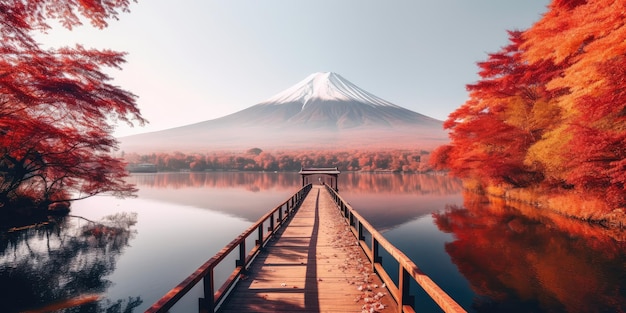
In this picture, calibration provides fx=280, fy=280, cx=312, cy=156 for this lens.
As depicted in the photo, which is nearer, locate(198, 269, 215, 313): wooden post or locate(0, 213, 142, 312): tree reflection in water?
locate(198, 269, 215, 313): wooden post

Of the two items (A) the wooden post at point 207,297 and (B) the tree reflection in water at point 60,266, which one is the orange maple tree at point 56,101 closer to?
(B) the tree reflection in water at point 60,266

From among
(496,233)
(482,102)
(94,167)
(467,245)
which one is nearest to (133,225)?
(94,167)

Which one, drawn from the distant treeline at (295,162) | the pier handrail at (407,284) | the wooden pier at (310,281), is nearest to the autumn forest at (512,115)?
the wooden pier at (310,281)

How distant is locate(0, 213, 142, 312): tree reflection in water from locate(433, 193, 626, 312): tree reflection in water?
43.1ft

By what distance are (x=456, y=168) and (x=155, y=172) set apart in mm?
99599

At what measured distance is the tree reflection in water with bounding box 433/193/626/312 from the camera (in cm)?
894

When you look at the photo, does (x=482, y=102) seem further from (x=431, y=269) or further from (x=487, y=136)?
(x=431, y=269)

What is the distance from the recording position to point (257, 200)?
1438 inches

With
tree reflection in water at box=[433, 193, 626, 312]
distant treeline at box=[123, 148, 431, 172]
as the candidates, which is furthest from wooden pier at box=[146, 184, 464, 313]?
distant treeline at box=[123, 148, 431, 172]

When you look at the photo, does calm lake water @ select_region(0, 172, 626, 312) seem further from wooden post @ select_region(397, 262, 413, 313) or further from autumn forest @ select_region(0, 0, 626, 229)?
wooden post @ select_region(397, 262, 413, 313)

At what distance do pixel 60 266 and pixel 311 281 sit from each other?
44.6 feet

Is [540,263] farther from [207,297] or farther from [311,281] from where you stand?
[207,297]

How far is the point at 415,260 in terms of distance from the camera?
13617 mm

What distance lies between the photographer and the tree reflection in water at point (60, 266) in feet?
31.3
